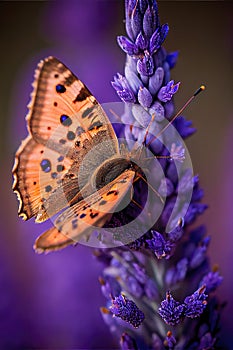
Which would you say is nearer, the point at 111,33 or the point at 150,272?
the point at 150,272

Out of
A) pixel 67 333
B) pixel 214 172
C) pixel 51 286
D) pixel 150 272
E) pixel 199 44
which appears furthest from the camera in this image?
pixel 199 44

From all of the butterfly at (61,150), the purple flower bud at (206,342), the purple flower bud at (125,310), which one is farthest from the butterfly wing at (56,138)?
the purple flower bud at (206,342)

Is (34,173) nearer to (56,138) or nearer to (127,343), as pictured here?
(56,138)

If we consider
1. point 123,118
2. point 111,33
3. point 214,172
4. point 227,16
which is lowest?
point 214,172

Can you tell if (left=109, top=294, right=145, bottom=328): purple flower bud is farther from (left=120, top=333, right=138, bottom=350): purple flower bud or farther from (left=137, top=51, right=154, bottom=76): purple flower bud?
(left=137, top=51, right=154, bottom=76): purple flower bud

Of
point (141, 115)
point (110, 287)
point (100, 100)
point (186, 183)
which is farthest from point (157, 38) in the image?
point (100, 100)

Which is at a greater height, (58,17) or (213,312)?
(58,17)

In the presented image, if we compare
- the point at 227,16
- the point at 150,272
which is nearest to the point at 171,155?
the point at 150,272

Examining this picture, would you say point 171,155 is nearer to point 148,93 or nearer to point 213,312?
point 148,93
